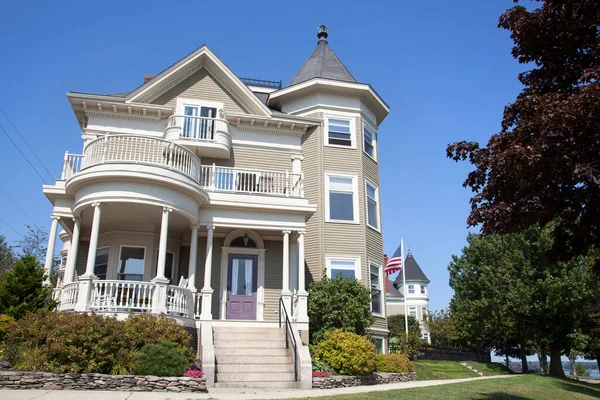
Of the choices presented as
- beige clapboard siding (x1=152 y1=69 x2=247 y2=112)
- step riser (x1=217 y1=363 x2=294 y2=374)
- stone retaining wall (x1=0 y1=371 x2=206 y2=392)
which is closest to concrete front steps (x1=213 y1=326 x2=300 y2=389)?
step riser (x1=217 y1=363 x2=294 y2=374)

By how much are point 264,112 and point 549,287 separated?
1829cm

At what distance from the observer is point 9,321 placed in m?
12.3

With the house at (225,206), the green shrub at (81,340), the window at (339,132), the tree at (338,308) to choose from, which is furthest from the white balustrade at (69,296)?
the window at (339,132)

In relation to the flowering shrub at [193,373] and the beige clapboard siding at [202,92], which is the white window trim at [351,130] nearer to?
the beige clapboard siding at [202,92]

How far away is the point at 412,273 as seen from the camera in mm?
64438

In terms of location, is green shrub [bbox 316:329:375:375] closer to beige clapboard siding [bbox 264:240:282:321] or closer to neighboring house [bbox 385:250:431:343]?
beige clapboard siding [bbox 264:240:282:321]

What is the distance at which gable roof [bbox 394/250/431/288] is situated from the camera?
6353 centimetres

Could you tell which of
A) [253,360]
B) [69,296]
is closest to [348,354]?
[253,360]

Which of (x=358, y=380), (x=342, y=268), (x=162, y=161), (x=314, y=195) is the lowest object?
(x=358, y=380)

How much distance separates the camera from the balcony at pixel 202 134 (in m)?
18.2

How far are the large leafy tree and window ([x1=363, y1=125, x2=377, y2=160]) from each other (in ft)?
35.5

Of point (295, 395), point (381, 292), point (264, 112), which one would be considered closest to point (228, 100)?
point (264, 112)

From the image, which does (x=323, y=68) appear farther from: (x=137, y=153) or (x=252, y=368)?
(x=252, y=368)

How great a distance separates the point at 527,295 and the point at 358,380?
1705 centimetres
